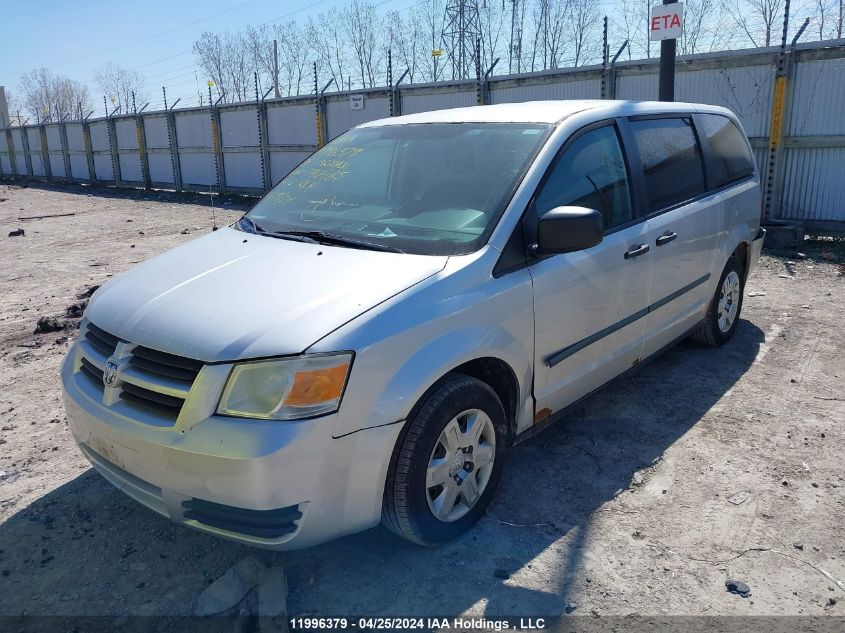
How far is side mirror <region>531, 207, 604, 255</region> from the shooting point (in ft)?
10.3

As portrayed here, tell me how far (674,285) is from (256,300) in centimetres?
277

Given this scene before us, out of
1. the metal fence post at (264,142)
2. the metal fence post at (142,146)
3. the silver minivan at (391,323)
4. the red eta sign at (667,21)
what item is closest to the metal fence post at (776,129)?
the red eta sign at (667,21)

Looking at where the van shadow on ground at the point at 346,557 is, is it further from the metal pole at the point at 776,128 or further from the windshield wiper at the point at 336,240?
the metal pole at the point at 776,128

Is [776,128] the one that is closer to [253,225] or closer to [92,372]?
[253,225]

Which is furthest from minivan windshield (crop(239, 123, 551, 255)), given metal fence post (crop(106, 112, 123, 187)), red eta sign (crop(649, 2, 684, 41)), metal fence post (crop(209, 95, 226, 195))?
metal fence post (crop(106, 112, 123, 187))

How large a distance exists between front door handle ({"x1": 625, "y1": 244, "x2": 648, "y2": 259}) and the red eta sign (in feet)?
19.8

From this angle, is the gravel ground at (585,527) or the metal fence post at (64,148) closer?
the gravel ground at (585,527)

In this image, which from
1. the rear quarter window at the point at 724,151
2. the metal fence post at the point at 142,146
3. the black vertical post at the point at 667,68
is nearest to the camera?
the rear quarter window at the point at 724,151

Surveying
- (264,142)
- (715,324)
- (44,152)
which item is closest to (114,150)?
(44,152)

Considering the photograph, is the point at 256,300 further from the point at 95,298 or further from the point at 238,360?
the point at 95,298

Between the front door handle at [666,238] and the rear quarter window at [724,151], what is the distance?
3.05 feet

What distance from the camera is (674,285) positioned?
174 inches

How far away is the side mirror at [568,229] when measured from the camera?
10.3ft

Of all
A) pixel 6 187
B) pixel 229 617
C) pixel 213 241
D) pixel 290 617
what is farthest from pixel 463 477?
pixel 6 187
